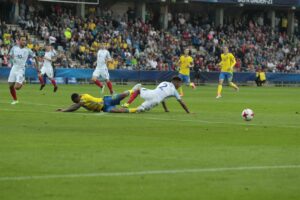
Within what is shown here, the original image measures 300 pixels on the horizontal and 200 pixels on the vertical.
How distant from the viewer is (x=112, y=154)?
14.5 m

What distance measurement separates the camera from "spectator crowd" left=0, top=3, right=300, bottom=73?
195 feet

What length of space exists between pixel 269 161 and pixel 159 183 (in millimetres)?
3135

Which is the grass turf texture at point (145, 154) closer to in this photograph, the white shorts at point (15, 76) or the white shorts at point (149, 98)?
the white shorts at point (149, 98)

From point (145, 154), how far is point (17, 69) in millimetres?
16945

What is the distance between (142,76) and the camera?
6100 centimetres

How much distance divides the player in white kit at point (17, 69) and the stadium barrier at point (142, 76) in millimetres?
22967

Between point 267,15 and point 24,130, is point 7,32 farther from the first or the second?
point 24,130

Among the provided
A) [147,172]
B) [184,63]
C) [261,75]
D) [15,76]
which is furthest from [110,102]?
[261,75]

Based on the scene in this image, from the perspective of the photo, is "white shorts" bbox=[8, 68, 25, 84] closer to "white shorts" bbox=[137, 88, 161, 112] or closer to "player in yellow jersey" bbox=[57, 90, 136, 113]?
"player in yellow jersey" bbox=[57, 90, 136, 113]

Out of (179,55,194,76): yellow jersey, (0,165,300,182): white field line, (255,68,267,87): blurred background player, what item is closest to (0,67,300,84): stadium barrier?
(255,68,267,87): blurred background player

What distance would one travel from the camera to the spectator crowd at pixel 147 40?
59.4 m

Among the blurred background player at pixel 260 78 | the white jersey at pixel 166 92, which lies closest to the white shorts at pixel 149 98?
the white jersey at pixel 166 92

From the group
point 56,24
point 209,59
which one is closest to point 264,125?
point 56,24

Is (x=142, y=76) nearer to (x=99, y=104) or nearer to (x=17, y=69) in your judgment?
(x=17, y=69)
